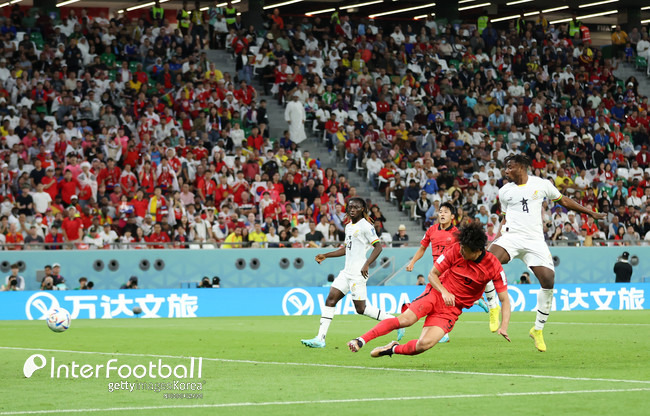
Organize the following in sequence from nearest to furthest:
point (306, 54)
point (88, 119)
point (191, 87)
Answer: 1. point (88, 119)
2. point (191, 87)
3. point (306, 54)

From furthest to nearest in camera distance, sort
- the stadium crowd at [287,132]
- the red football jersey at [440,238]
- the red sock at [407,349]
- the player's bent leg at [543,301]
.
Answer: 1. the stadium crowd at [287,132]
2. the red football jersey at [440,238]
3. the player's bent leg at [543,301]
4. the red sock at [407,349]

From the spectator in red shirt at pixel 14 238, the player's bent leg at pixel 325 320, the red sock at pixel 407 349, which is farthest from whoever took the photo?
the spectator in red shirt at pixel 14 238

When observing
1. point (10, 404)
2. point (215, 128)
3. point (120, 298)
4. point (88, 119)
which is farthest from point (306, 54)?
point (10, 404)

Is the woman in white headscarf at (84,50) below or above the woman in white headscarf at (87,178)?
above

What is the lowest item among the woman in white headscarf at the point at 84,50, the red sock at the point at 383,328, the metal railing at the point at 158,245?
the metal railing at the point at 158,245

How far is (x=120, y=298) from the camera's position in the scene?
24312 mm

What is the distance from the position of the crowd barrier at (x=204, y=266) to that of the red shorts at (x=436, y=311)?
15.7m

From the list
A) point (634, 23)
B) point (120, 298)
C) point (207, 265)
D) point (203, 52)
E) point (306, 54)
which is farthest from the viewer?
point (634, 23)

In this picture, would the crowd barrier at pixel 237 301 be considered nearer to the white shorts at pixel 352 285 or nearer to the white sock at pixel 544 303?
the white shorts at pixel 352 285

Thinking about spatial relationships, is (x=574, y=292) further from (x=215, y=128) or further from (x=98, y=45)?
(x=98, y=45)

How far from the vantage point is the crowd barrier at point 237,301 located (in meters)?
23.7

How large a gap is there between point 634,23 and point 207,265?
96.6ft

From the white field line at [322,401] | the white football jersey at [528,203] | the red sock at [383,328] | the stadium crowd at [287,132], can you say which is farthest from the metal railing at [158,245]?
the white field line at [322,401]

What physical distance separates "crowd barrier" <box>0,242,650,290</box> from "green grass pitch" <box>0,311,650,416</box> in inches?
237
